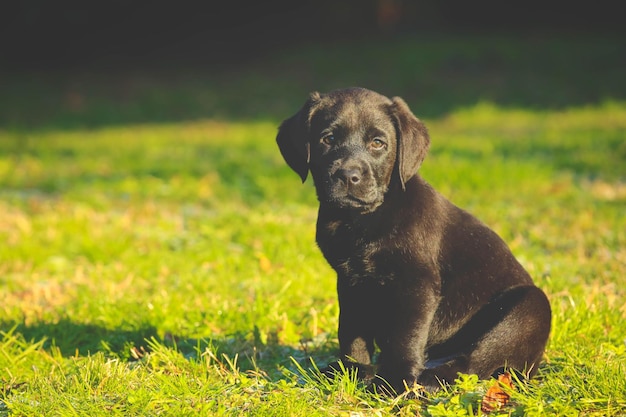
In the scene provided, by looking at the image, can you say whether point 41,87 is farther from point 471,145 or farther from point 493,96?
point 471,145

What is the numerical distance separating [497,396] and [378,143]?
136 cm

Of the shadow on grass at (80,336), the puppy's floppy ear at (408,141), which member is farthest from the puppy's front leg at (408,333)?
the shadow on grass at (80,336)

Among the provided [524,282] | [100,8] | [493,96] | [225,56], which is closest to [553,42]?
[493,96]

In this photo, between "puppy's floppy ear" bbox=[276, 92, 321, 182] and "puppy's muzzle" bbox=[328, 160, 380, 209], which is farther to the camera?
"puppy's floppy ear" bbox=[276, 92, 321, 182]

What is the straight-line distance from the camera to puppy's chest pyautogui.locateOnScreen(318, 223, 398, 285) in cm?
390

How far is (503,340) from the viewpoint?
12.7 ft

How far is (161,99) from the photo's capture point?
19.8 meters

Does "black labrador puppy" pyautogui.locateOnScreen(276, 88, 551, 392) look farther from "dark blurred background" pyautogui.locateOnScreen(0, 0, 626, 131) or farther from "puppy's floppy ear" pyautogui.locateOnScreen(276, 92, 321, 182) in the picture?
"dark blurred background" pyautogui.locateOnScreen(0, 0, 626, 131)

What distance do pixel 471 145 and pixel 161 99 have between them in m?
10.1

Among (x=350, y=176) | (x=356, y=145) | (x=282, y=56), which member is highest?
(x=356, y=145)

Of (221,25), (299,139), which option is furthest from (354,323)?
(221,25)

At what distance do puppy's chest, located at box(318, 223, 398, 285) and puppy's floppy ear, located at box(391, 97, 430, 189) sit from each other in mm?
375

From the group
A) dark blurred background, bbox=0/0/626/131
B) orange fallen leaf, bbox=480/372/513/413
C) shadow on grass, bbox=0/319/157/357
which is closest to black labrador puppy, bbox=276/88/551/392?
orange fallen leaf, bbox=480/372/513/413

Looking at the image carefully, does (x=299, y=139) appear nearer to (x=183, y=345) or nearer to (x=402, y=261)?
(x=402, y=261)
